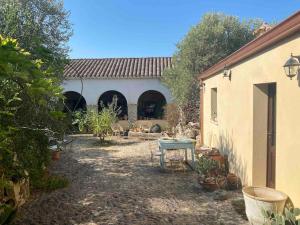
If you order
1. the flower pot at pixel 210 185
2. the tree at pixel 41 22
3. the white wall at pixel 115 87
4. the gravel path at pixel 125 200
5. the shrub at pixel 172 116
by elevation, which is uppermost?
the tree at pixel 41 22

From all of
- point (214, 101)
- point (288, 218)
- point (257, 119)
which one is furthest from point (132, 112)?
point (288, 218)

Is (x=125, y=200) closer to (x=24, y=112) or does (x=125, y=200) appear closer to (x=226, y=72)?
(x=24, y=112)

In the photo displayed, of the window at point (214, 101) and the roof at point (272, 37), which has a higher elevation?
the roof at point (272, 37)

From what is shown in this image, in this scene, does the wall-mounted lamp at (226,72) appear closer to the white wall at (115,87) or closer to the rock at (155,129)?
the rock at (155,129)

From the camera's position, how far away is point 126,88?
67.6 ft

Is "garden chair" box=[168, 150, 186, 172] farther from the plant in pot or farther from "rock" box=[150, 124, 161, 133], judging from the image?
"rock" box=[150, 124, 161, 133]

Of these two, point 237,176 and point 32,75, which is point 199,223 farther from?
point 32,75

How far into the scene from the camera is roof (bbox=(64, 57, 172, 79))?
805 inches

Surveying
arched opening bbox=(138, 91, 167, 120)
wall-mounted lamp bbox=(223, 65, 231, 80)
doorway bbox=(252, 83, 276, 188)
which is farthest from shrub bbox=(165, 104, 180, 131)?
doorway bbox=(252, 83, 276, 188)

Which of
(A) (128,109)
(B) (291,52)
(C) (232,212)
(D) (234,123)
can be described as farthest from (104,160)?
(A) (128,109)

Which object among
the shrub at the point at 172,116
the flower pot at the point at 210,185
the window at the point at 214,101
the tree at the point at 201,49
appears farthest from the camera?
the shrub at the point at 172,116

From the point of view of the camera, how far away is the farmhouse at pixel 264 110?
4.59m

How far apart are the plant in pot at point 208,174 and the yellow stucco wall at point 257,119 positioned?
0.58 m

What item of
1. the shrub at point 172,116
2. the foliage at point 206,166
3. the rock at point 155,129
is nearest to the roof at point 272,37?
the foliage at point 206,166
